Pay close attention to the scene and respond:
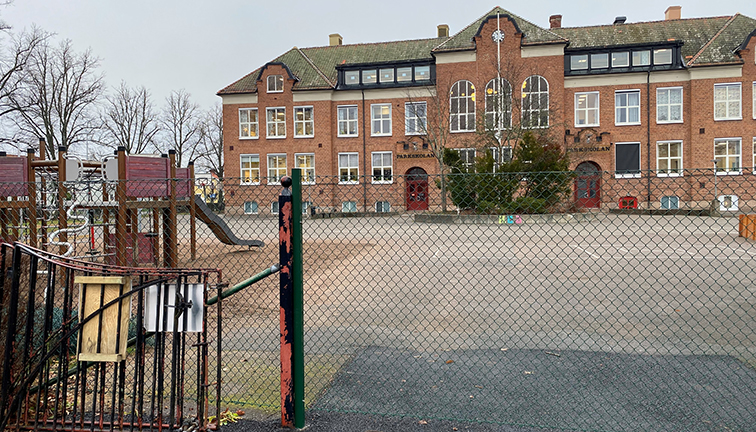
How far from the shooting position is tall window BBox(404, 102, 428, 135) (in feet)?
123

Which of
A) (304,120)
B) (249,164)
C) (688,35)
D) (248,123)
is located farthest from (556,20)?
(249,164)

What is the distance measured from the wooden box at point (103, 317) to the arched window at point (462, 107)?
3466 centimetres

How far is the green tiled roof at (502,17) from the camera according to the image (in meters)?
35.5

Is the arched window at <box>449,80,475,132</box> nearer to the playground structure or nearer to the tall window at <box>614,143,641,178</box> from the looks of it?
the tall window at <box>614,143,641,178</box>

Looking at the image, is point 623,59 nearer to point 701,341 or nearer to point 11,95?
point 701,341

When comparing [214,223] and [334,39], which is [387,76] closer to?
[334,39]

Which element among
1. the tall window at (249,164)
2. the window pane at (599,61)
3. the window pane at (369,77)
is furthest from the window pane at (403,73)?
the window pane at (599,61)

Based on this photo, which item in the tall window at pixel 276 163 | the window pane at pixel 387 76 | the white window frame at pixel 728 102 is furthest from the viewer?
the tall window at pixel 276 163

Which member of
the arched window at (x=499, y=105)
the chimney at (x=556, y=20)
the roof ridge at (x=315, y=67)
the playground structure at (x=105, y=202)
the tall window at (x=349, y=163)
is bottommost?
the playground structure at (x=105, y=202)

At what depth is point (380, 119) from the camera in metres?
38.7

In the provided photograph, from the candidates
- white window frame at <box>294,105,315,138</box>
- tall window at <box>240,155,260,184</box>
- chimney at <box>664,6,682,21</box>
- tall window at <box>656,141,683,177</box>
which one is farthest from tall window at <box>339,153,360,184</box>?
chimney at <box>664,6,682,21</box>

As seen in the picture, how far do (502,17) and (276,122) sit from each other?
56.9 feet

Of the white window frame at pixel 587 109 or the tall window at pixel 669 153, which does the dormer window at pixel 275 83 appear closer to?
the white window frame at pixel 587 109

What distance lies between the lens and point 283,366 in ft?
12.3
